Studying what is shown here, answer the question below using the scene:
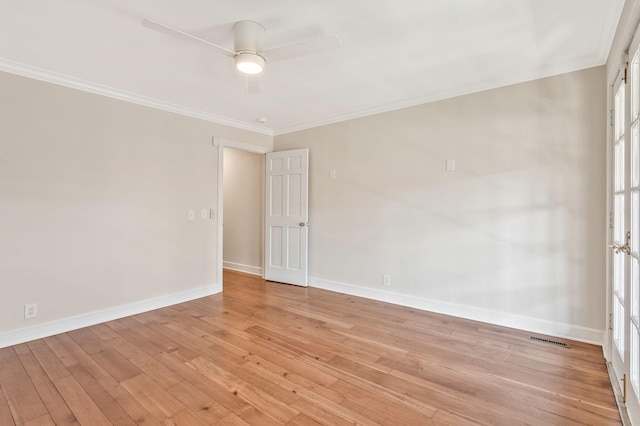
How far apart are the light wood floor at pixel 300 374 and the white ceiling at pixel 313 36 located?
2473 millimetres

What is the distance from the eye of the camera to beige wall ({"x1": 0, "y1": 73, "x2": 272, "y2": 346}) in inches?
107

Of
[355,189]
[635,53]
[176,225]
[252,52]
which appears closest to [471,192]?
[355,189]

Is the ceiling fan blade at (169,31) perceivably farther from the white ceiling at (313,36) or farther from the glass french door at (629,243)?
the glass french door at (629,243)

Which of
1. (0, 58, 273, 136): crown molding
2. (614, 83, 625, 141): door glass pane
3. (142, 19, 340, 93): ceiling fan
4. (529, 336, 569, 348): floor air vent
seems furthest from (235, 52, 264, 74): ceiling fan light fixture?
(529, 336, 569, 348): floor air vent

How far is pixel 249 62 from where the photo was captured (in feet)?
7.04

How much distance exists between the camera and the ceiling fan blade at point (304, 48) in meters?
1.92

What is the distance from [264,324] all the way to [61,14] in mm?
2962

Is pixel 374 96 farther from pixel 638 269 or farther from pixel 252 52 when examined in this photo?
pixel 638 269

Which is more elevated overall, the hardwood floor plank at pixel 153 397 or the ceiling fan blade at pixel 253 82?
the ceiling fan blade at pixel 253 82

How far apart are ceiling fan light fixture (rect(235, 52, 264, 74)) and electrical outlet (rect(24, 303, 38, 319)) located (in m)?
2.88

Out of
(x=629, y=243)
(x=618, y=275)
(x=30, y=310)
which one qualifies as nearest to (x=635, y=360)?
(x=629, y=243)

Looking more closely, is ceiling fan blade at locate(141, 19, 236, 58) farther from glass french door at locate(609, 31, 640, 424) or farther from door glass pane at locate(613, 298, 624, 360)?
door glass pane at locate(613, 298, 624, 360)

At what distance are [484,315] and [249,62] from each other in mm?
3295

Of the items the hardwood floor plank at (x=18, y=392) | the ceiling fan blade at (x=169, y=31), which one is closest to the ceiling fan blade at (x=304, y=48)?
the ceiling fan blade at (x=169, y=31)
